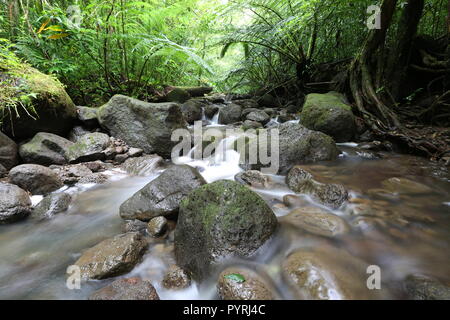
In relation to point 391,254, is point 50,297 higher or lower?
lower

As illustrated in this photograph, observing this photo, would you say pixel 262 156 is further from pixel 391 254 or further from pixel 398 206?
pixel 391 254

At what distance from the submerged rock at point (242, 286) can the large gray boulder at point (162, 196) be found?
113 centimetres

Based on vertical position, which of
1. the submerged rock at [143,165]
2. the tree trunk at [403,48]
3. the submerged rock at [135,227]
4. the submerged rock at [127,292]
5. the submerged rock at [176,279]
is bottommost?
the submerged rock at [176,279]

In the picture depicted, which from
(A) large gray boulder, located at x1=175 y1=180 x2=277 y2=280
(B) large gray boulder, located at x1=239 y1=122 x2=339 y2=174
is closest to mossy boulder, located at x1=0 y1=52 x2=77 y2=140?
(A) large gray boulder, located at x1=175 y1=180 x2=277 y2=280

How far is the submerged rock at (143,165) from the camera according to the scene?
13.1ft

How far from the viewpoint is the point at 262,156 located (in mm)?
3805

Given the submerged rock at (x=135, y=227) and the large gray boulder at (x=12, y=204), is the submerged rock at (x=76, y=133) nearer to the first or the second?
the large gray boulder at (x=12, y=204)

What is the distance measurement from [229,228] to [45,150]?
366cm

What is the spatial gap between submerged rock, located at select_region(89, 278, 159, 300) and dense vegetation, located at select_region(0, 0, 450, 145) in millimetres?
3384

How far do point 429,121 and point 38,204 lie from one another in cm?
673

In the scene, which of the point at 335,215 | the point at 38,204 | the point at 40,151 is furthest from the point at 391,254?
the point at 40,151

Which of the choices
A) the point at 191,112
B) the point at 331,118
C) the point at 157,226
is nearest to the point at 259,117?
the point at 191,112

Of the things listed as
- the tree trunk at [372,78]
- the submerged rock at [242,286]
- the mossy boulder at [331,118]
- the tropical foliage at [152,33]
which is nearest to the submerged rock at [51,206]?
the submerged rock at [242,286]
